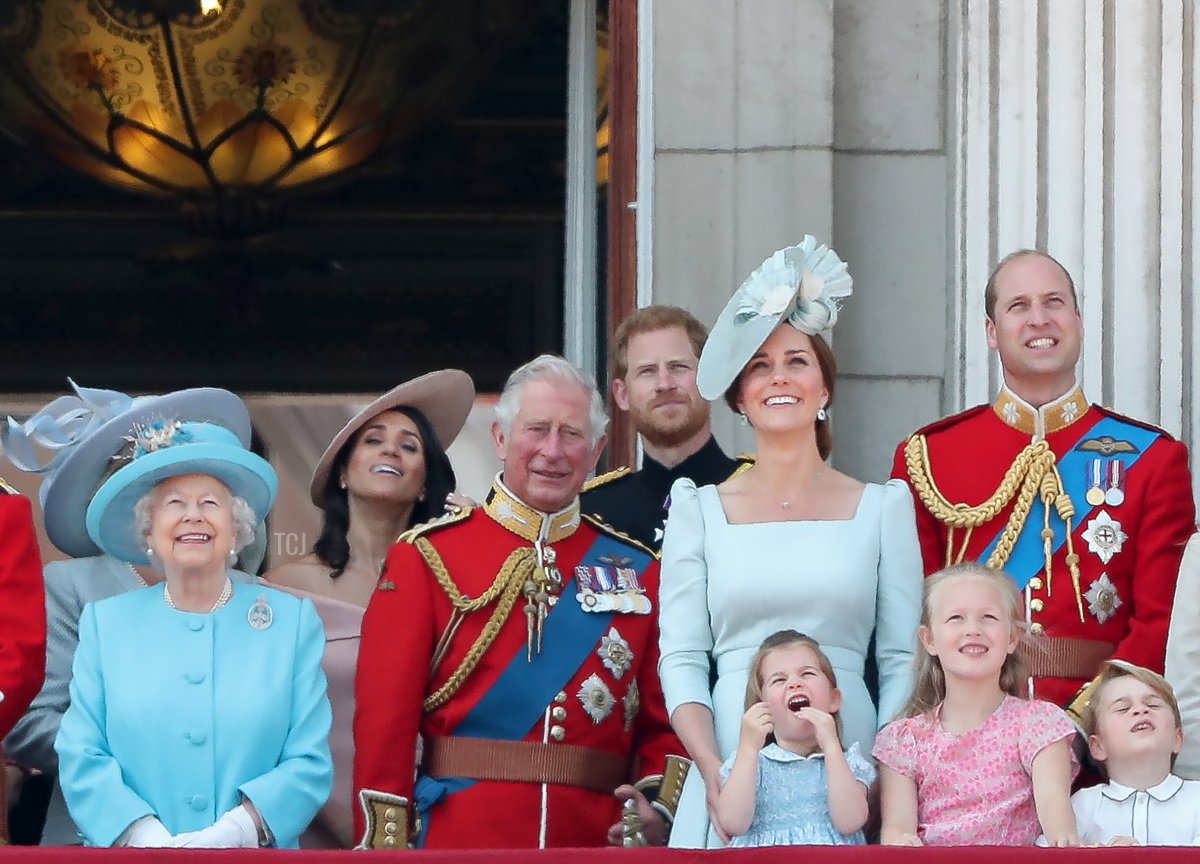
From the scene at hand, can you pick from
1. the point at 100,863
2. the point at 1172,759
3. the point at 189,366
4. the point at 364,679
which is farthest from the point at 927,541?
the point at 189,366

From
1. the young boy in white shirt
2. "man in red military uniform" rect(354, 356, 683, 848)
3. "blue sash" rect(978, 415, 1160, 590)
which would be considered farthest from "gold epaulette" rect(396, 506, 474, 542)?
the young boy in white shirt

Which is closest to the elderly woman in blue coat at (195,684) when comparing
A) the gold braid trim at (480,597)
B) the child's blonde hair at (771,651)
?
the gold braid trim at (480,597)

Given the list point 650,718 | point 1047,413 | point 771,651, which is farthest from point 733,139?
point 771,651

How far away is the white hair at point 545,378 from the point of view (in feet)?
17.9

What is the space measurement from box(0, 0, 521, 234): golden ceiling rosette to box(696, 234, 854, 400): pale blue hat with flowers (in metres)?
4.07

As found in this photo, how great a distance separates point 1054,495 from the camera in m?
5.44

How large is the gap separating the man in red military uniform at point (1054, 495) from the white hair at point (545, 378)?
619 millimetres

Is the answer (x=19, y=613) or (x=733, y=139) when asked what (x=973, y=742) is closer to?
(x=19, y=613)

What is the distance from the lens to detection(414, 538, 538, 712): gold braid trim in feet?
17.3

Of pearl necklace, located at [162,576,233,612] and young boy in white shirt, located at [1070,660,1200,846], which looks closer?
young boy in white shirt, located at [1070,660,1200,846]

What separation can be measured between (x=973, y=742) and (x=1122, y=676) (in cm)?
34

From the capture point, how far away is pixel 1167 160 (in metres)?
6.57

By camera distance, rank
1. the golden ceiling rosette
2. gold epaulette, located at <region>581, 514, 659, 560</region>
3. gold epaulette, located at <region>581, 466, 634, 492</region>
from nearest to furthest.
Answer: gold epaulette, located at <region>581, 514, 659, 560</region>, gold epaulette, located at <region>581, 466, 634, 492</region>, the golden ceiling rosette

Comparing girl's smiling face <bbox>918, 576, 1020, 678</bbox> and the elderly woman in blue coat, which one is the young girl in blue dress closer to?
girl's smiling face <bbox>918, 576, 1020, 678</bbox>
